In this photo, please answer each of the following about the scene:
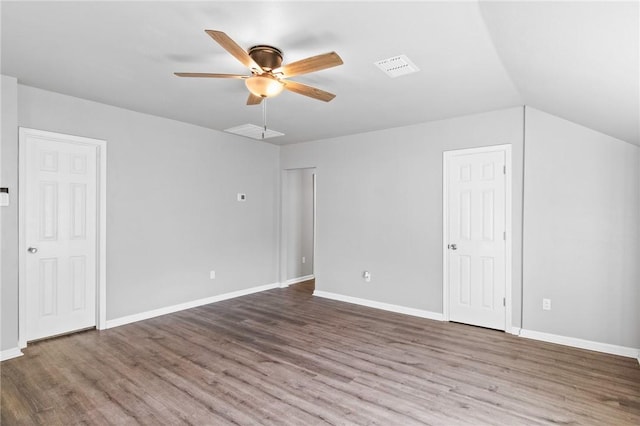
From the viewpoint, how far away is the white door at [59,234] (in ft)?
11.8

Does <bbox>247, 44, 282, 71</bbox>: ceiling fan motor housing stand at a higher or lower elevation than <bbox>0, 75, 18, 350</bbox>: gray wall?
higher

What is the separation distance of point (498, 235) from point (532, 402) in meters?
2.04

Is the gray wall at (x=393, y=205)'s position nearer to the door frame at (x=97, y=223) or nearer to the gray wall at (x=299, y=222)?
the gray wall at (x=299, y=222)

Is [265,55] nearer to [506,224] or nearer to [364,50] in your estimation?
[364,50]

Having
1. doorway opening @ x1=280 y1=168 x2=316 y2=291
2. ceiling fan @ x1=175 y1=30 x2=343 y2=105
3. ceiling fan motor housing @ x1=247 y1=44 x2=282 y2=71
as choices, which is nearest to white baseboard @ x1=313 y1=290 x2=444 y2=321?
doorway opening @ x1=280 y1=168 x2=316 y2=291

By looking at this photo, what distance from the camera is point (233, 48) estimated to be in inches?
81.0

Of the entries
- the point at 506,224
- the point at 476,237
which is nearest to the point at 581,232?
the point at 506,224

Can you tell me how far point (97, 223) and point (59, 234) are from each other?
0.39 metres

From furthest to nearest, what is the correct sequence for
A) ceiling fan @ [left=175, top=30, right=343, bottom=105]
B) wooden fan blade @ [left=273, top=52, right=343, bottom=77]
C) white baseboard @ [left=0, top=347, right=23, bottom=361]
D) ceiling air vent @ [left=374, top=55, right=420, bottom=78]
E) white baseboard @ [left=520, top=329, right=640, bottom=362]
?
white baseboard @ [left=520, top=329, right=640, bottom=362], white baseboard @ [left=0, top=347, right=23, bottom=361], ceiling air vent @ [left=374, top=55, right=420, bottom=78], ceiling fan @ [left=175, top=30, right=343, bottom=105], wooden fan blade @ [left=273, top=52, right=343, bottom=77]

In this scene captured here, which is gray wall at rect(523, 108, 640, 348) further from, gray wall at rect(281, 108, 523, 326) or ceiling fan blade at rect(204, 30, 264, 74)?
ceiling fan blade at rect(204, 30, 264, 74)

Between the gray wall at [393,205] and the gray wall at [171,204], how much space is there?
3.63ft

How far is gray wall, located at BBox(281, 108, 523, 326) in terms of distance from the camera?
422cm

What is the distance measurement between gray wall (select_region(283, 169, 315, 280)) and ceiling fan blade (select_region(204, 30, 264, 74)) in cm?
400

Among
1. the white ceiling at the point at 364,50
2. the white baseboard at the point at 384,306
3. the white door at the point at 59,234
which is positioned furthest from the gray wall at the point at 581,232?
the white door at the point at 59,234
